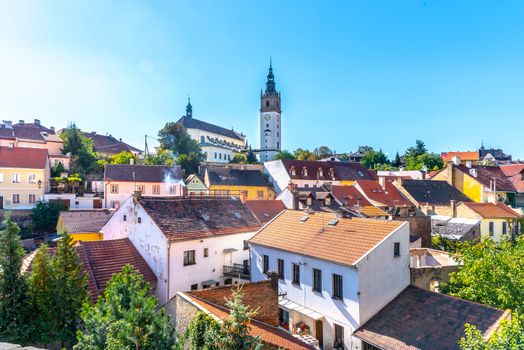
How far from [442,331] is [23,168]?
47.4 m

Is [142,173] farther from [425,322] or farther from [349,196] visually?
[425,322]

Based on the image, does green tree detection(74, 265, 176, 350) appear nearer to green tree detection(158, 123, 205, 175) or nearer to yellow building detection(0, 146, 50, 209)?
yellow building detection(0, 146, 50, 209)

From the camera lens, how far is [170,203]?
25438mm

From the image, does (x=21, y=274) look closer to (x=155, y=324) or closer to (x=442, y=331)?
(x=155, y=324)

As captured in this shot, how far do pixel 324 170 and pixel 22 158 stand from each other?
46.1 metres

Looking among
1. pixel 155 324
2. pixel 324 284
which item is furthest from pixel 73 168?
pixel 155 324

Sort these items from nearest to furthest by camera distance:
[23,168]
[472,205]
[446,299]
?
1. [446,299]
2. [472,205]
3. [23,168]

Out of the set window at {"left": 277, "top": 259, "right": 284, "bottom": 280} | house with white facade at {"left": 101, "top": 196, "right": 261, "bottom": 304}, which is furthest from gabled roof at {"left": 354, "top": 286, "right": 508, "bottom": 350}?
house with white facade at {"left": 101, "top": 196, "right": 261, "bottom": 304}

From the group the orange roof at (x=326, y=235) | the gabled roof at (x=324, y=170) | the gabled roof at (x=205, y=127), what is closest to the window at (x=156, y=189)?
the gabled roof at (x=324, y=170)

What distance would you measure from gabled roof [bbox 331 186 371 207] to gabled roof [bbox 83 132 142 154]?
175 ft

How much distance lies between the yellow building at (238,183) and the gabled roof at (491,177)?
30.7 metres

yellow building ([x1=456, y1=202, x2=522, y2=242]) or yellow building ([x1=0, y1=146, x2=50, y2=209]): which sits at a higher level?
yellow building ([x1=0, y1=146, x2=50, y2=209])

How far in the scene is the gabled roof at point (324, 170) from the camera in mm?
59231

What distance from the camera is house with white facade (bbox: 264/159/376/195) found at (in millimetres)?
58281
